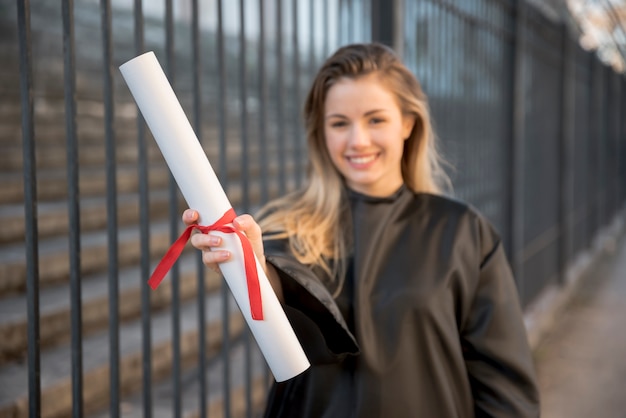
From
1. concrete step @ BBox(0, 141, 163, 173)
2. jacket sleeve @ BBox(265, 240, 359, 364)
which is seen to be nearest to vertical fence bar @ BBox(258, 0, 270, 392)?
jacket sleeve @ BBox(265, 240, 359, 364)

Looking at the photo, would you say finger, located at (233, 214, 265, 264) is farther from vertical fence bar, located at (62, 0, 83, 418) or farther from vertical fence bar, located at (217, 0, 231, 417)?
vertical fence bar, located at (217, 0, 231, 417)

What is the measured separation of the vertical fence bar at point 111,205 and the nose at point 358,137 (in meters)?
0.60

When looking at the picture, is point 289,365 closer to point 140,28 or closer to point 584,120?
point 140,28

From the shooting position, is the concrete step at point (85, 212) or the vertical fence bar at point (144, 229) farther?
the concrete step at point (85, 212)

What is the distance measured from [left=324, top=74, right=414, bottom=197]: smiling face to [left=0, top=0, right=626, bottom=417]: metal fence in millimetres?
459

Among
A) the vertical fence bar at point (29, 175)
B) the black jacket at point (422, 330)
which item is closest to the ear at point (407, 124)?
the black jacket at point (422, 330)

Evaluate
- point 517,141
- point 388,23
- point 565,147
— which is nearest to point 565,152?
point 565,147

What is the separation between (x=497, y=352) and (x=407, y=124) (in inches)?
26.4

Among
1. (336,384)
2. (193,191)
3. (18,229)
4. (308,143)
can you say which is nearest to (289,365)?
(193,191)

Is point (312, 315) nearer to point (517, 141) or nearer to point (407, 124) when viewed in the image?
point (407, 124)

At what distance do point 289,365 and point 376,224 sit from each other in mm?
733

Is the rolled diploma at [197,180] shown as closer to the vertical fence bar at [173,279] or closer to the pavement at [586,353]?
the vertical fence bar at [173,279]

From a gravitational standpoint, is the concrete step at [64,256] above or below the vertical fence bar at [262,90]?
below

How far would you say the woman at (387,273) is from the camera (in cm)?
188
